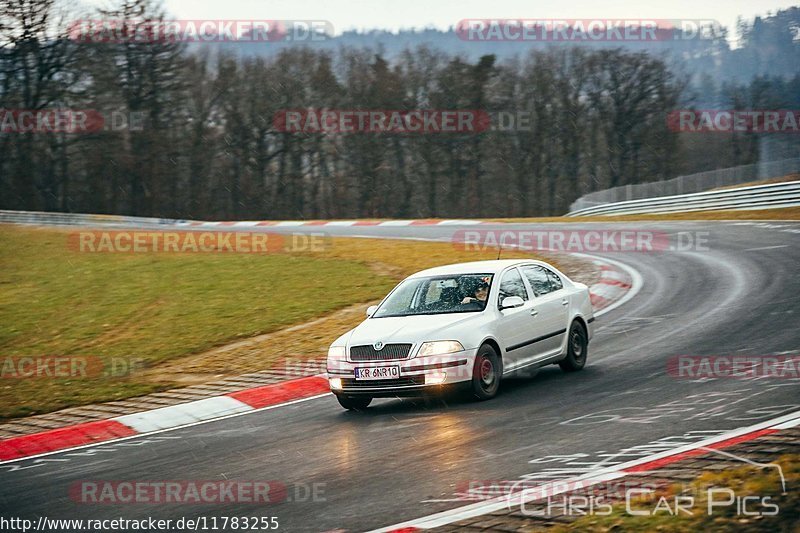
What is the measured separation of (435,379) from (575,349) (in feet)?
8.78

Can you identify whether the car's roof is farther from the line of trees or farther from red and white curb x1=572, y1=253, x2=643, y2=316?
the line of trees

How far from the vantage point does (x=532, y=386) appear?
418 inches

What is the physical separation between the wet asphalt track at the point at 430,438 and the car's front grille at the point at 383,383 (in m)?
0.32

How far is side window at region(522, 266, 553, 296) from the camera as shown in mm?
11305

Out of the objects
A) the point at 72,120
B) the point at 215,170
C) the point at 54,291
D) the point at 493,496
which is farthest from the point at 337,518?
the point at 215,170

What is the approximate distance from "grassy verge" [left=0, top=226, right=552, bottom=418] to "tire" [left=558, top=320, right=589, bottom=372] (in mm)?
4269

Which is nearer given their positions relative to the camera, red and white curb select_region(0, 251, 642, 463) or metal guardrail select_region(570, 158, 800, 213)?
red and white curb select_region(0, 251, 642, 463)

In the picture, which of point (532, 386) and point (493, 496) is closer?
point (493, 496)

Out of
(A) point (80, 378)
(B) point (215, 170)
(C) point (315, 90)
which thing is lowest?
(A) point (80, 378)

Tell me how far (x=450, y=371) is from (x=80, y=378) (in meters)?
6.52

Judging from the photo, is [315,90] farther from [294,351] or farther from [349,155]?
[294,351]

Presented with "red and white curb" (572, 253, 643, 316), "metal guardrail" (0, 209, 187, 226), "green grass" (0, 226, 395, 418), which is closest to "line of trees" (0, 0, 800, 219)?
"metal guardrail" (0, 209, 187, 226)

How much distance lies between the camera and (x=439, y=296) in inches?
419

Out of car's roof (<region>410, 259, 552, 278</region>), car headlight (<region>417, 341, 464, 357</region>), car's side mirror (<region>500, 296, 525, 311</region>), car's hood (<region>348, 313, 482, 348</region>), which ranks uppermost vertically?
car's roof (<region>410, 259, 552, 278</region>)
